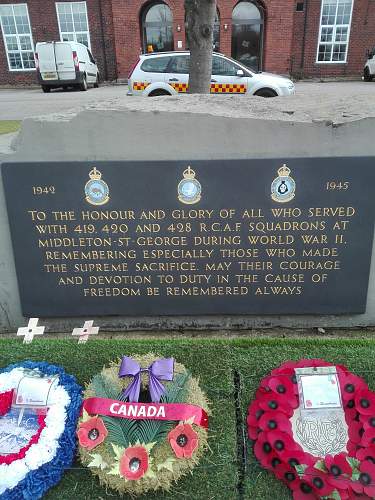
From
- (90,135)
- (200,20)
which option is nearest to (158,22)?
(200,20)

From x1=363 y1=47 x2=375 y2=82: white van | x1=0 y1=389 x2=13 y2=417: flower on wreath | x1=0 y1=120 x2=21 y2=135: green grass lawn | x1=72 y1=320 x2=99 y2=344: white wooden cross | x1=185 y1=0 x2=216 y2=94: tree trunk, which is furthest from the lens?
x1=363 y1=47 x2=375 y2=82: white van

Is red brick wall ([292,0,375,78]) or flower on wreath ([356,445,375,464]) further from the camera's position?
red brick wall ([292,0,375,78])

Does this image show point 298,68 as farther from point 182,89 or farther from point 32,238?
point 32,238

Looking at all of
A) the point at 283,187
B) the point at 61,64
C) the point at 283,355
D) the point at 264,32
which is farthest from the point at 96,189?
the point at 264,32

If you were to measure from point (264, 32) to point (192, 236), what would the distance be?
19.2 metres

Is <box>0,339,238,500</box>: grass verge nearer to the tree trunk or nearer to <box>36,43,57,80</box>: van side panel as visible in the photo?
the tree trunk

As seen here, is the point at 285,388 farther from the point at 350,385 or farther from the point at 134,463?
the point at 134,463

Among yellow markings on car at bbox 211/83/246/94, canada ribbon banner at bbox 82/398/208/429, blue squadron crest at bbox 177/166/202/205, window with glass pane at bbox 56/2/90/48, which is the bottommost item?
canada ribbon banner at bbox 82/398/208/429

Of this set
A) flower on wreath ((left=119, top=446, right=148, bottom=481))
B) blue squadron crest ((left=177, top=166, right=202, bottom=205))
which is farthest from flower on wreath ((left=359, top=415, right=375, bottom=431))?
blue squadron crest ((left=177, top=166, right=202, bottom=205))

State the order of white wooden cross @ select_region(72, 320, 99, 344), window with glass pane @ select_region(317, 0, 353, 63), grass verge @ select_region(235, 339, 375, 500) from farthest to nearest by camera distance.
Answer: window with glass pane @ select_region(317, 0, 353, 63) < white wooden cross @ select_region(72, 320, 99, 344) < grass verge @ select_region(235, 339, 375, 500)

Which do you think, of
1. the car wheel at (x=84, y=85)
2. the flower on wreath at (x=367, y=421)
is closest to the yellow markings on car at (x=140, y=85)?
the car wheel at (x=84, y=85)

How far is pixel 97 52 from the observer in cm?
1992

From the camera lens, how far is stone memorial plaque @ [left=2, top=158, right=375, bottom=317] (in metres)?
2.70

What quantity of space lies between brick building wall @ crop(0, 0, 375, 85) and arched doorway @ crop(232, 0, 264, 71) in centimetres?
39
